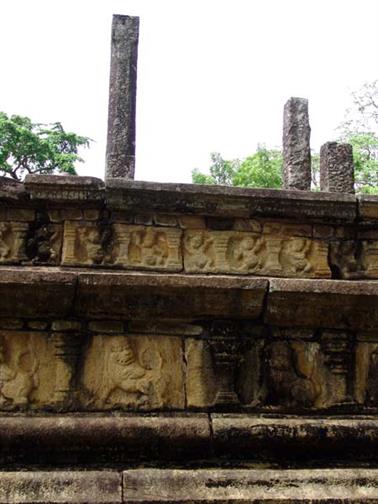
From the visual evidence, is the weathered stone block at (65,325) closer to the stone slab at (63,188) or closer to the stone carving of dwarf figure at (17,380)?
the stone carving of dwarf figure at (17,380)

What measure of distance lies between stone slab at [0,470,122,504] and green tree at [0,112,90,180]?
12639mm

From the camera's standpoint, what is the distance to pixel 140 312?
13.8 ft

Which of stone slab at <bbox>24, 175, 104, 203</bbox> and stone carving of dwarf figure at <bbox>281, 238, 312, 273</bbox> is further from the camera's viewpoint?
stone carving of dwarf figure at <bbox>281, 238, 312, 273</bbox>

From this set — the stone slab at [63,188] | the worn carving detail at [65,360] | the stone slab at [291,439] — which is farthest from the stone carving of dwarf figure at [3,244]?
the stone slab at [291,439]

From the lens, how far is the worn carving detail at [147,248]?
432 cm

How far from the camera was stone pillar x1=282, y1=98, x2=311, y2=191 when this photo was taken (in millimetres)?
5301

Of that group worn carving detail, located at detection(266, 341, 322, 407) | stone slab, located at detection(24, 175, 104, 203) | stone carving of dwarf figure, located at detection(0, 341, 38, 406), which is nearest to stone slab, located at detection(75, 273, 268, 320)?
worn carving detail, located at detection(266, 341, 322, 407)

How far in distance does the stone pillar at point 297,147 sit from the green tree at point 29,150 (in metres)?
11.0

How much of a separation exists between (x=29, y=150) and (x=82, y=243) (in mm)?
12335

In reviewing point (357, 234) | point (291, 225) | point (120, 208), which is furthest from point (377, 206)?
point (120, 208)

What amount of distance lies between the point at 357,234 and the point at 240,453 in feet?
5.53

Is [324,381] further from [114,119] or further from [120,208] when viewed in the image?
[114,119]

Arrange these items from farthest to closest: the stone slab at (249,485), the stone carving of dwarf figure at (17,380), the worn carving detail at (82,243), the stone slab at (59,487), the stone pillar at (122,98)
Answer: the stone pillar at (122,98) < the worn carving detail at (82,243) < the stone carving of dwarf figure at (17,380) < the stone slab at (249,485) < the stone slab at (59,487)

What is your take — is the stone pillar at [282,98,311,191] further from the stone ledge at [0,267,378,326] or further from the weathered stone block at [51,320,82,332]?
the weathered stone block at [51,320,82,332]
